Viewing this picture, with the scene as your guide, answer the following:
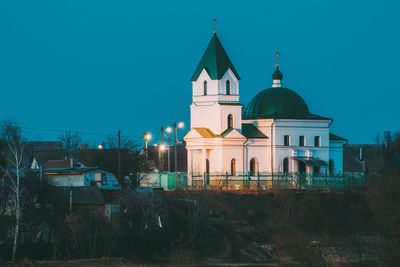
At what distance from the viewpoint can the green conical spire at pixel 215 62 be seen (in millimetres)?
58531

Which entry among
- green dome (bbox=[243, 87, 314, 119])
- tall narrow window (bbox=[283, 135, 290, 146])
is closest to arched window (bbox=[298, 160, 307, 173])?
tall narrow window (bbox=[283, 135, 290, 146])

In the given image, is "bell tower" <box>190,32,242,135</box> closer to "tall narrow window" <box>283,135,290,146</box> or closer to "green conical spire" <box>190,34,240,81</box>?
"green conical spire" <box>190,34,240,81</box>

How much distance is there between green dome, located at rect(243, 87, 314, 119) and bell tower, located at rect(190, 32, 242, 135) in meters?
2.70

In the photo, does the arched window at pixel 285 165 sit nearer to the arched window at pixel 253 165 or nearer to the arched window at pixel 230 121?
the arched window at pixel 253 165

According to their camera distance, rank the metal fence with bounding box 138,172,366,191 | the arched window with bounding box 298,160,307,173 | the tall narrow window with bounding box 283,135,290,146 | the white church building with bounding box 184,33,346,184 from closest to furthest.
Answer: the metal fence with bounding box 138,172,366,191 → the white church building with bounding box 184,33,346,184 → the tall narrow window with bounding box 283,135,290,146 → the arched window with bounding box 298,160,307,173

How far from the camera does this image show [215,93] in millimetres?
58438

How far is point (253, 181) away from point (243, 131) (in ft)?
19.6

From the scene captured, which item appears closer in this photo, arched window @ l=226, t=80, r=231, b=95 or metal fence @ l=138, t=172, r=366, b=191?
metal fence @ l=138, t=172, r=366, b=191

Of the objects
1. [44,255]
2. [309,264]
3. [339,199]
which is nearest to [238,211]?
[339,199]

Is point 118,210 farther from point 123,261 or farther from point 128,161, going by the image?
point 128,161

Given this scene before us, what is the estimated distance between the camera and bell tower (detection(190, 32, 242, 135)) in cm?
5850

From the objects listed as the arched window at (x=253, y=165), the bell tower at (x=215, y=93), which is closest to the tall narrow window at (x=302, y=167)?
the arched window at (x=253, y=165)

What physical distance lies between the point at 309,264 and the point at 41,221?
19.7m

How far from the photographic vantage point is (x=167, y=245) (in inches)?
1617
